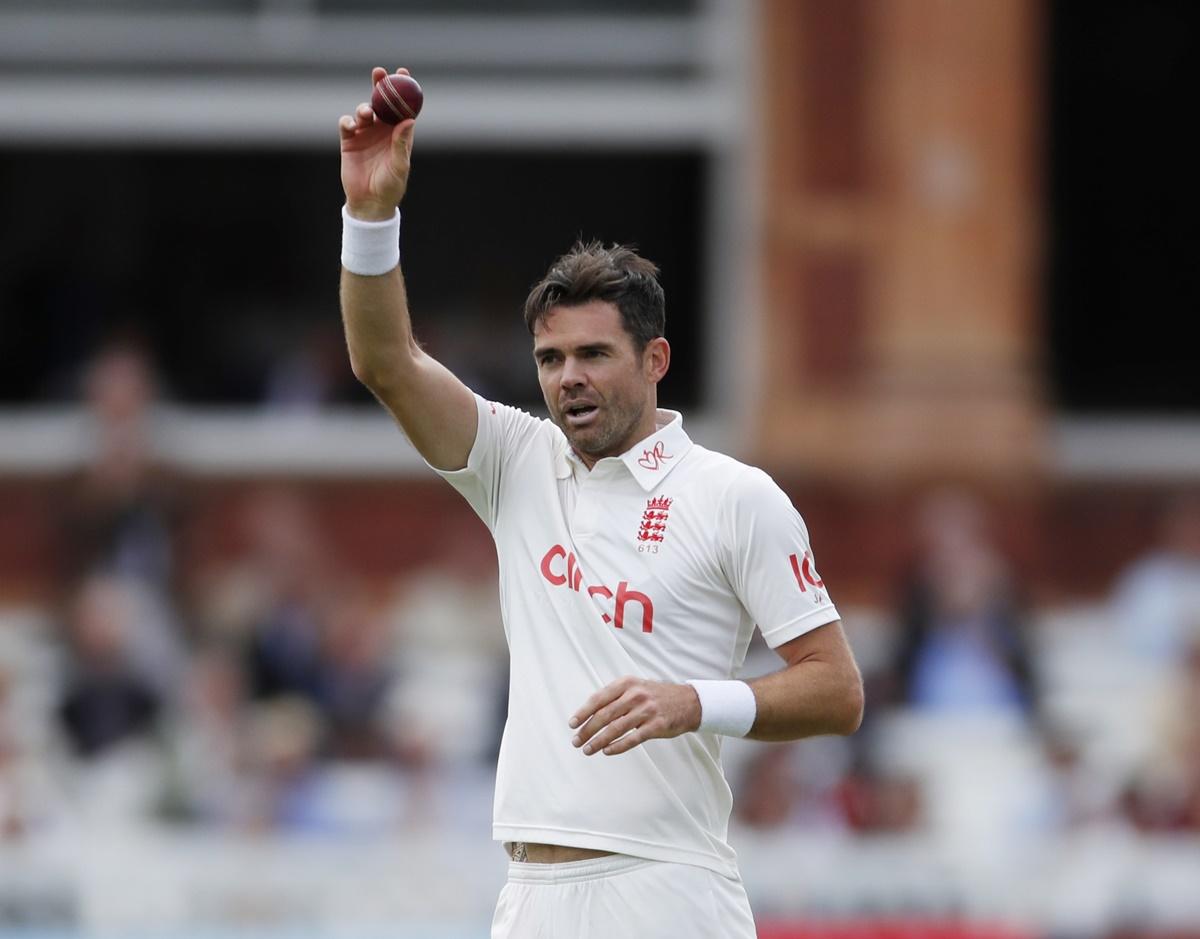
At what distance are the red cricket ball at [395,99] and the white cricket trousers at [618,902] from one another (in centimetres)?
163

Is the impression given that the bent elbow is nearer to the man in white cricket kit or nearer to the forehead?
the man in white cricket kit

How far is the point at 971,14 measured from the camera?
12039 millimetres

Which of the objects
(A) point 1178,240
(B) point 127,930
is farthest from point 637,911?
(A) point 1178,240

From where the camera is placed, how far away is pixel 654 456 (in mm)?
4809

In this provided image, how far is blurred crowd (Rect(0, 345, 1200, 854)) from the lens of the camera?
30.2ft

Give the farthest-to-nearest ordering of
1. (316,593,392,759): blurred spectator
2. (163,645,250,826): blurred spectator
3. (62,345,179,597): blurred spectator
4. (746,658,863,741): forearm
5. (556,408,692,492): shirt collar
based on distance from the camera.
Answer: (62,345,179,597): blurred spectator → (316,593,392,759): blurred spectator → (163,645,250,826): blurred spectator → (556,408,692,492): shirt collar → (746,658,863,741): forearm

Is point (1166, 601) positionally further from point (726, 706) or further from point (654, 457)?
point (726, 706)

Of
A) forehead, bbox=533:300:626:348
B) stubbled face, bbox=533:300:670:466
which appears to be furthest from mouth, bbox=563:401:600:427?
forehead, bbox=533:300:626:348

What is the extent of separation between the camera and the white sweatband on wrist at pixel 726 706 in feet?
14.3

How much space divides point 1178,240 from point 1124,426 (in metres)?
1.49

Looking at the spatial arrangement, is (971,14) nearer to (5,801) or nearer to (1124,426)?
(1124,426)

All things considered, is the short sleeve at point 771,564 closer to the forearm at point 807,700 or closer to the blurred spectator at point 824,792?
the forearm at point 807,700

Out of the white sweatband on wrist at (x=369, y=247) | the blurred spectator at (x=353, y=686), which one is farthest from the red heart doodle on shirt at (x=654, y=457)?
the blurred spectator at (x=353, y=686)

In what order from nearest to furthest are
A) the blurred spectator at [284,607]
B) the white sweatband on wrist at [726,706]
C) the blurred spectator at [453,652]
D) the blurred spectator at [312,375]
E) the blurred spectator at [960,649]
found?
1. the white sweatband on wrist at [726,706]
2. the blurred spectator at [453,652]
3. the blurred spectator at [284,607]
4. the blurred spectator at [960,649]
5. the blurred spectator at [312,375]
